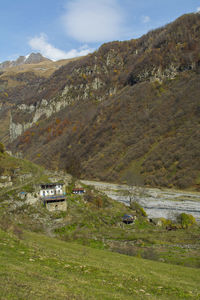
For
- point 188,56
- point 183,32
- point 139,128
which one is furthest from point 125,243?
point 183,32

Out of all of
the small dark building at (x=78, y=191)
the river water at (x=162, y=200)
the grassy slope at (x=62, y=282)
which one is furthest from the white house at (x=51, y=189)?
the grassy slope at (x=62, y=282)

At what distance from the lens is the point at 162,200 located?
237 feet

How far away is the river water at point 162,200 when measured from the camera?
199 feet

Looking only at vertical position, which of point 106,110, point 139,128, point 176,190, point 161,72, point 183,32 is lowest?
point 176,190

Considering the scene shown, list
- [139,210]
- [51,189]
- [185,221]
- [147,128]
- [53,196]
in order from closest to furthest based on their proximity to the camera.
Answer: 1. [53,196]
2. [185,221]
3. [51,189]
4. [139,210]
5. [147,128]

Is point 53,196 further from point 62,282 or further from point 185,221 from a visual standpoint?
point 62,282

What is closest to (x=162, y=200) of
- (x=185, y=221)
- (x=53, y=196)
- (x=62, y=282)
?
(x=185, y=221)

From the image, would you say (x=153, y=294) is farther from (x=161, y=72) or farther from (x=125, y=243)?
(x=161, y=72)

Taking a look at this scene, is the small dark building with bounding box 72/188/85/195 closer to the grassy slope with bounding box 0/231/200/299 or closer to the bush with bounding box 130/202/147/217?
the bush with bounding box 130/202/147/217

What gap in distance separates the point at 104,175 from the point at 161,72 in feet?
259

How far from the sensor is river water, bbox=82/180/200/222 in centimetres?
6075

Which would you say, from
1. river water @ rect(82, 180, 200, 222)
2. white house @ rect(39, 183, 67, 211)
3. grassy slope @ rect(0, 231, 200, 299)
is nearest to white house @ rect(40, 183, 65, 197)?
white house @ rect(39, 183, 67, 211)

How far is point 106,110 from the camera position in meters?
166

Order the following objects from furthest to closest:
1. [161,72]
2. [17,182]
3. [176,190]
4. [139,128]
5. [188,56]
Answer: [161,72], [188,56], [139,128], [176,190], [17,182]
